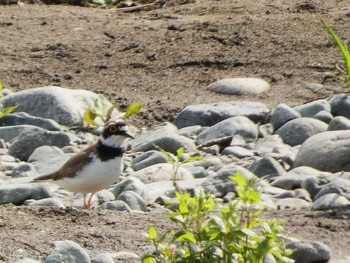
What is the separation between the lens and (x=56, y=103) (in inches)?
444

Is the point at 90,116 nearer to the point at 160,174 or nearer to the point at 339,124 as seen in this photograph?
the point at 160,174

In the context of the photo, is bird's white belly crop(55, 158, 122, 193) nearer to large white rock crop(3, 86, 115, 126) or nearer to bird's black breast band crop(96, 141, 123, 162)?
bird's black breast band crop(96, 141, 123, 162)

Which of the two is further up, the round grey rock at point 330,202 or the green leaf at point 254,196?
the green leaf at point 254,196

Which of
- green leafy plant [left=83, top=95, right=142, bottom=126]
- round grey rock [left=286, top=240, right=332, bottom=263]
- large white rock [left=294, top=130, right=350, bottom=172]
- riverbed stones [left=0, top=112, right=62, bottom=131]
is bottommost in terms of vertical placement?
riverbed stones [left=0, top=112, right=62, bottom=131]

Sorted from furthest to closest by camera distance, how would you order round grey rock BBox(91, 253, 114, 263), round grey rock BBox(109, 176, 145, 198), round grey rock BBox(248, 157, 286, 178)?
round grey rock BBox(248, 157, 286, 178) → round grey rock BBox(109, 176, 145, 198) → round grey rock BBox(91, 253, 114, 263)

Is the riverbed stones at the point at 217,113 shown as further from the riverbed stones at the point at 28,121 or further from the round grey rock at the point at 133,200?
the round grey rock at the point at 133,200

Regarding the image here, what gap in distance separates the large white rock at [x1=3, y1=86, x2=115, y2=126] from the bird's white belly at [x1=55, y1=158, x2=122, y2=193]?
2.59 metres

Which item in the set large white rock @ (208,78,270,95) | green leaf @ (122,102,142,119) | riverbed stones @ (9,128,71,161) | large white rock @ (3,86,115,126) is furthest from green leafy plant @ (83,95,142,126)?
large white rock @ (208,78,270,95)

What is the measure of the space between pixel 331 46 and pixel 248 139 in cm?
259

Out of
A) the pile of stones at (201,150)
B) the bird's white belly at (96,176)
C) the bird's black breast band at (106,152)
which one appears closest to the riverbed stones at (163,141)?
the pile of stones at (201,150)

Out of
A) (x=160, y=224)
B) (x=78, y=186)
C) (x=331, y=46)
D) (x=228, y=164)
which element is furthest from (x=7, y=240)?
(x=331, y=46)

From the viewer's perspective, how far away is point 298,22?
13172mm

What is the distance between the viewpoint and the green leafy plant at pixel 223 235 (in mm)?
5438

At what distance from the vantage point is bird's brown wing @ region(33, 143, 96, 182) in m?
8.70
